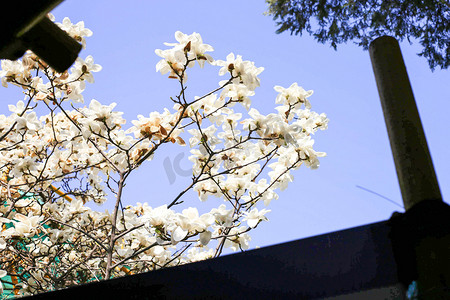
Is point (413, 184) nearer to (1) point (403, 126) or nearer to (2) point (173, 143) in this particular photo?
(1) point (403, 126)

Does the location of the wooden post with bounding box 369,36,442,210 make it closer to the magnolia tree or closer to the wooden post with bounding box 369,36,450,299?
the wooden post with bounding box 369,36,450,299

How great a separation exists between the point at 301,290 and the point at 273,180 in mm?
1416

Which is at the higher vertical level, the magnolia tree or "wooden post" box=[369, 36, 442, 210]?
the magnolia tree

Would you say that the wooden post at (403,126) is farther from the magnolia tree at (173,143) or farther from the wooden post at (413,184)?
the magnolia tree at (173,143)

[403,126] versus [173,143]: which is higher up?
[173,143]

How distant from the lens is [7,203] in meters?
2.71

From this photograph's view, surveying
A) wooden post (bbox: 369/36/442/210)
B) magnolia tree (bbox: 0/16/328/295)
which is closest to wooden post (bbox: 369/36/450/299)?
wooden post (bbox: 369/36/442/210)

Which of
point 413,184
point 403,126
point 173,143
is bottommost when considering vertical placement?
point 413,184

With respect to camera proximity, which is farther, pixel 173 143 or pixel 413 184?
pixel 173 143

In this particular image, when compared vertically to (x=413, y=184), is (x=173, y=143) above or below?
above

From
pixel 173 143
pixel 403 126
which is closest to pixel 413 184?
pixel 403 126

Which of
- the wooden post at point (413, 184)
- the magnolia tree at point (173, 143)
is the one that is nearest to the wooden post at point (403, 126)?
the wooden post at point (413, 184)

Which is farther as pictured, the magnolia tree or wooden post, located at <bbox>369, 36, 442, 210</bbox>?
the magnolia tree

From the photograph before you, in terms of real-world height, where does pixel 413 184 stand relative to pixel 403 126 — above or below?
below
